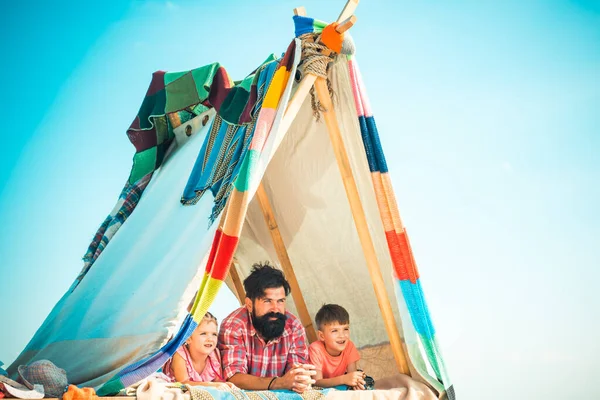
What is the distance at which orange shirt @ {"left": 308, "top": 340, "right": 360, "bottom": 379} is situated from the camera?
4055mm

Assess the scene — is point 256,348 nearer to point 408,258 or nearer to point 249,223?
point 408,258

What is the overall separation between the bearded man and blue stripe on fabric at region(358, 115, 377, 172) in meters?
0.95

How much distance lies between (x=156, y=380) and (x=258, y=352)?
3.56ft

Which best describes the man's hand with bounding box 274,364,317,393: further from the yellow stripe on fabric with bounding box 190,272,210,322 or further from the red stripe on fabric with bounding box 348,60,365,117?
the red stripe on fabric with bounding box 348,60,365,117

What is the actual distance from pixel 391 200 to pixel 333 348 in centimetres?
105

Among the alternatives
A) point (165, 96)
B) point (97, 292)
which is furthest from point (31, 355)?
point (165, 96)

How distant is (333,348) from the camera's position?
4.11 metres

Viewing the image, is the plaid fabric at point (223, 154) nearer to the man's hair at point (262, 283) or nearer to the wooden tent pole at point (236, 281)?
the man's hair at point (262, 283)

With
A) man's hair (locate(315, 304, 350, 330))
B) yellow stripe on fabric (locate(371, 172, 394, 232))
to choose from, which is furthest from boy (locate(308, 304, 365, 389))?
yellow stripe on fabric (locate(371, 172, 394, 232))

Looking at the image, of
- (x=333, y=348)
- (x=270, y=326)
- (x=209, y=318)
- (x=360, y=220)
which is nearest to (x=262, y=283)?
(x=270, y=326)

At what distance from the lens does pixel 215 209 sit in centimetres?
351

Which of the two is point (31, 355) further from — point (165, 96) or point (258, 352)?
point (165, 96)

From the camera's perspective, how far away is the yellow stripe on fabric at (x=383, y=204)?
377 centimetres

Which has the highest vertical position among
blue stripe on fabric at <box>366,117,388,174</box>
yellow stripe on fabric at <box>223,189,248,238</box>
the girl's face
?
blue stripe on fabric at <box>366,117,388,174</box>
